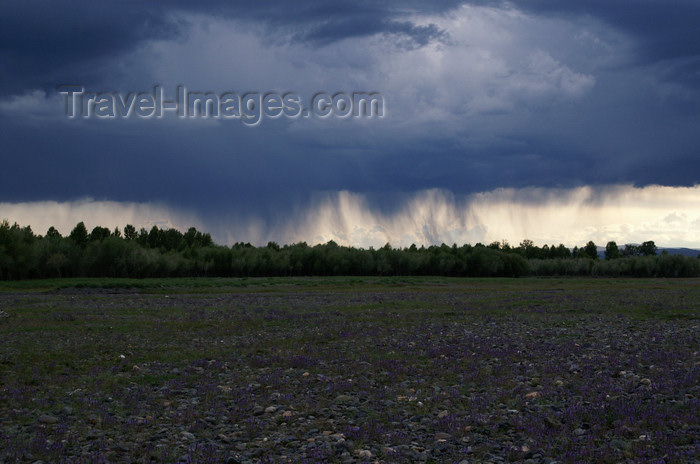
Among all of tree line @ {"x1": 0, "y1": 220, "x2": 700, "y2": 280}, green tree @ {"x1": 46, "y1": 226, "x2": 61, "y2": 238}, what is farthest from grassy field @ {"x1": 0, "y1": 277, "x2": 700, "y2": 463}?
green tree @ {"x1": 46, "y1": 226, "x2": 61, "y2": 238}

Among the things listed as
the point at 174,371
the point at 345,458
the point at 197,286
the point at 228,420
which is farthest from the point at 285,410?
the point at 197,286

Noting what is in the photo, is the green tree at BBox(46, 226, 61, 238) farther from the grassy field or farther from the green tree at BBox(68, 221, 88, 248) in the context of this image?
the grassy field

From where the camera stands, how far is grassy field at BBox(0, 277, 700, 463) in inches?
428

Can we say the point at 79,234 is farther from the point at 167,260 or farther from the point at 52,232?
the point at 167,260

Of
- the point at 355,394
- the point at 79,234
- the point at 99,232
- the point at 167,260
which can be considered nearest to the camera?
the point at 355,394

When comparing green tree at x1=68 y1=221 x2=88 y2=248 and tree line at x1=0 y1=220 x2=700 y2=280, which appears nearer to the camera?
tree line at x1=0 y1=220 x2=700 y2=280

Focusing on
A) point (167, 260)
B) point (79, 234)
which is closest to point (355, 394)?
point (167, 260)

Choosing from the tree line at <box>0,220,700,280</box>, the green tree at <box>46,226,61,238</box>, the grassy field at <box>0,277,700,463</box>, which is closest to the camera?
the grassy field at <box>0,277,700,463</box>

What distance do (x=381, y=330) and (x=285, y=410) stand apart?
1601 cm

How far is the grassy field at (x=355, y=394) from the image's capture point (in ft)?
35.7

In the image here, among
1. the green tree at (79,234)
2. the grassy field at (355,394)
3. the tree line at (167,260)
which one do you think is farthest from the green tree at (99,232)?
the grassy field at (355,394)

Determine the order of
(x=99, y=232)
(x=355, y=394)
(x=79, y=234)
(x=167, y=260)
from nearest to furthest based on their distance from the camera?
(x=355, y=394) < (x=167, y=260) < (x=79, y=234) < (x=99, y=232)

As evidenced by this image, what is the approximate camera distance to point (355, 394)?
1555cm

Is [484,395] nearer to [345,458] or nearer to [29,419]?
[345,458]
